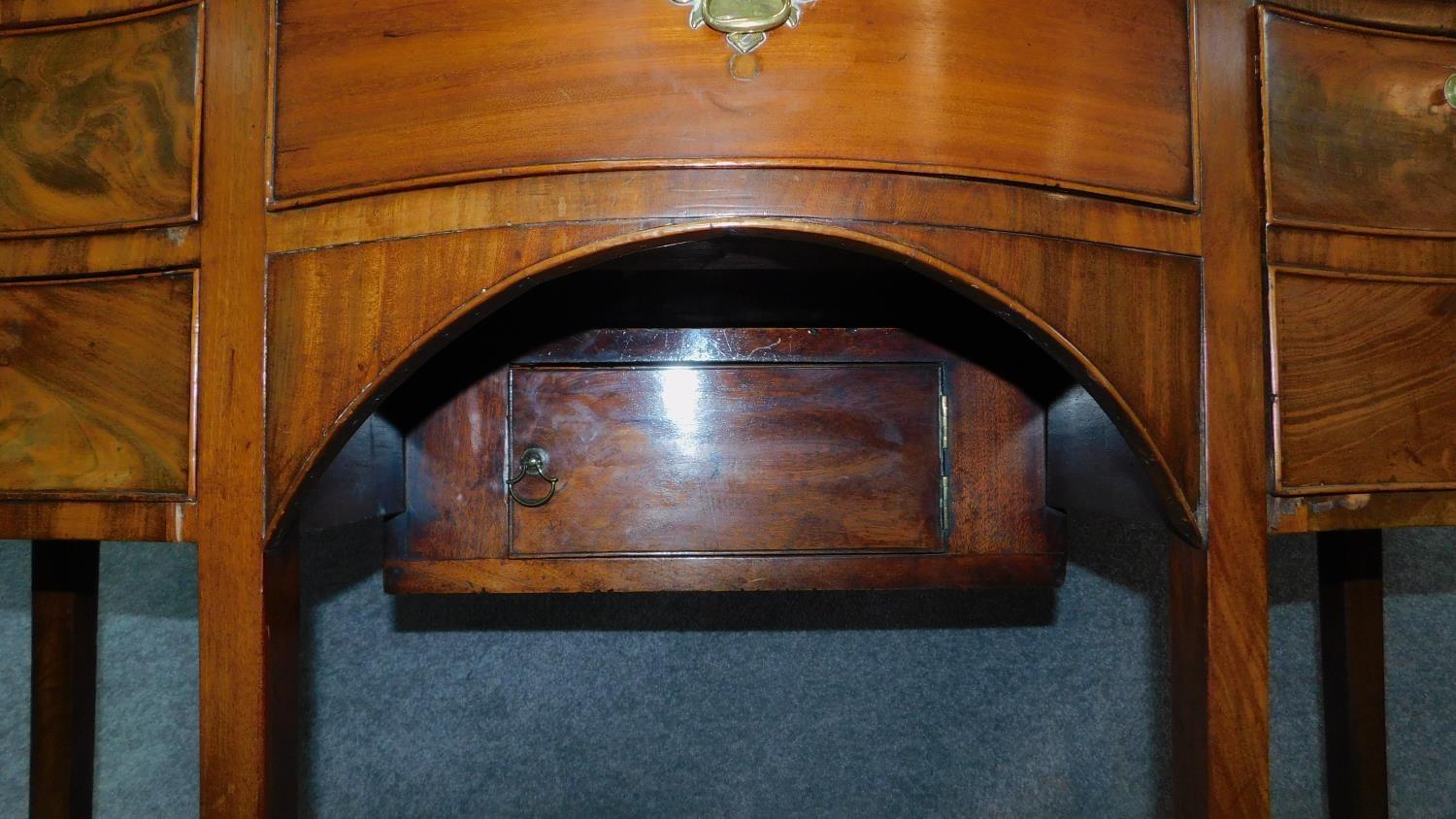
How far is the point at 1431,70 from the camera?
1.47ft

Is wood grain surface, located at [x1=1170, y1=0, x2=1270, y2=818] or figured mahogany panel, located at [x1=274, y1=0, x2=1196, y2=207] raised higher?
figured mahogany panel, located at [x1=274, y1=0, x2=1196, y2=207]

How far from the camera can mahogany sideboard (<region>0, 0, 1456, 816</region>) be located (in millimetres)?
375

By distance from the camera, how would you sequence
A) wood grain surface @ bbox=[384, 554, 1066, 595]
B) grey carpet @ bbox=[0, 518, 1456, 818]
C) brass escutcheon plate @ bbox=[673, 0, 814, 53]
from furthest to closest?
grey carpet @ bbox=[0, 518, 1456, 818]
wood grain surface @ bbox=[384, 554, 1066, 595]
brass escutcheon plate @ bbox=[673, 0, 814, 53]

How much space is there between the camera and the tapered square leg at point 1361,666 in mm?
724

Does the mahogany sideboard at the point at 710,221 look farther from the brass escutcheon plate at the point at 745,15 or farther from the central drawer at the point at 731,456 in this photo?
Result: the central drawer at the point at 731,456

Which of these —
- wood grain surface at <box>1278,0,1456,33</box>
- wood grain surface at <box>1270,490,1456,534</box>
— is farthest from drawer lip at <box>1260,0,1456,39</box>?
wood grain surface at <box>1270,490,1456,534</box>

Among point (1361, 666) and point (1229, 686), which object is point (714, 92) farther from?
point (1361, 666)

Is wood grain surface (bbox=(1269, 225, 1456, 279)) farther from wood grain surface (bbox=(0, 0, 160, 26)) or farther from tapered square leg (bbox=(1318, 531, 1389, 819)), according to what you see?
wood grain surface (bbox=(0, 0, 160, 26))

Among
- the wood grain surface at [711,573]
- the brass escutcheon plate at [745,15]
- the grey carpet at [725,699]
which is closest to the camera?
the brass escutcheon plate at [745,15]

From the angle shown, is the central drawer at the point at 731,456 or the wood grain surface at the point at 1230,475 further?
the central drawer at the point at 731,456

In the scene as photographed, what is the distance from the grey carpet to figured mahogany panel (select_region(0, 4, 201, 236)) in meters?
0.54

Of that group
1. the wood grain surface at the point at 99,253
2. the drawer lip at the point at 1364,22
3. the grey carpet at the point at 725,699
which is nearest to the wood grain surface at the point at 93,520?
the wood grain surface at the point at 99,253

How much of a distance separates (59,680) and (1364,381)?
0.97 m

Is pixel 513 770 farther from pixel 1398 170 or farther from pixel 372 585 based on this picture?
pixel 1398 170
